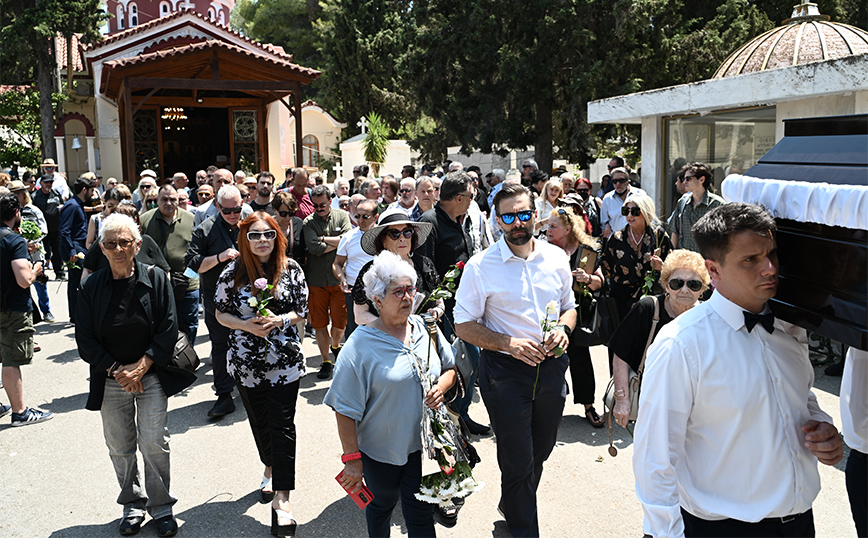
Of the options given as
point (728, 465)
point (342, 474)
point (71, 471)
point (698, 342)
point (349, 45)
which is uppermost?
point (349, 45)

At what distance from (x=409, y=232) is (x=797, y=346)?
3.17 metres

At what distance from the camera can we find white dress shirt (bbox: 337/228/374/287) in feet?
22.5

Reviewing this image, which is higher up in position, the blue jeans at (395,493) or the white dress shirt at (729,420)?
the white dress shirt at (729,420)

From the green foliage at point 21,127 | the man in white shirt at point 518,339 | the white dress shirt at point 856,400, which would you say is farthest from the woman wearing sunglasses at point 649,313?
the green foliage at point 21,127

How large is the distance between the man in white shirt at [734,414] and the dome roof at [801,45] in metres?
8.99

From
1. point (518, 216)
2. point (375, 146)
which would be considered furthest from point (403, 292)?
point (375, 146)

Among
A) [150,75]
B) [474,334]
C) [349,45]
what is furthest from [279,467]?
[349,45]

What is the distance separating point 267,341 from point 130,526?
4.70 feet

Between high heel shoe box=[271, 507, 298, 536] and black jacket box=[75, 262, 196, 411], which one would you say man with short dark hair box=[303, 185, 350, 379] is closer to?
black jacket box=[75, 262, 196, 411]

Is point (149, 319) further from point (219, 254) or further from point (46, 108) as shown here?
point (46, 108)

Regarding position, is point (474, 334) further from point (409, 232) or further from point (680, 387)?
point (680, 387)

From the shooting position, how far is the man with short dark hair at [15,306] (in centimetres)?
609

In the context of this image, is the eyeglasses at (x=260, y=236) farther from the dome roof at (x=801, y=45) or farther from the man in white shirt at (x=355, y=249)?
the dome roof at (x=801, y=45)

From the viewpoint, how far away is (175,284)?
7.33 metres
